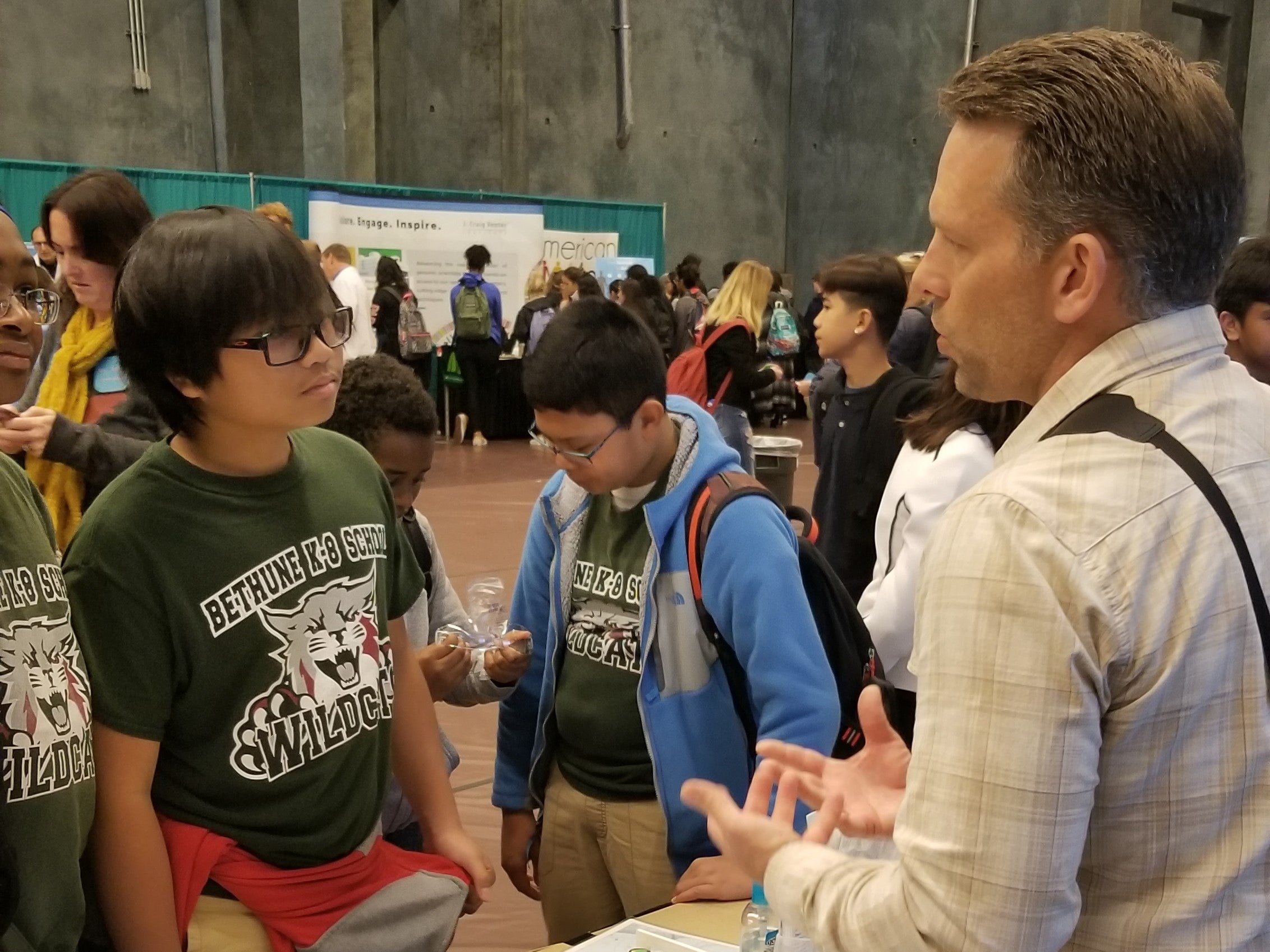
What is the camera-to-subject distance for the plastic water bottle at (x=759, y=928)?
154 cm

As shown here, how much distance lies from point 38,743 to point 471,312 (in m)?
9.71

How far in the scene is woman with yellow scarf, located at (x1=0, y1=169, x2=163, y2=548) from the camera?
2.37m

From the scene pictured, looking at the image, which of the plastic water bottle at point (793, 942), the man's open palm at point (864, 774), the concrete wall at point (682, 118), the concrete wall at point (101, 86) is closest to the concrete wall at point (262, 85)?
the concrete wall at point (101, 86)

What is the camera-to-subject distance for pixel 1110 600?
2.80ft

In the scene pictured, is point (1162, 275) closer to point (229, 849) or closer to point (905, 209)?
point (229, 849)

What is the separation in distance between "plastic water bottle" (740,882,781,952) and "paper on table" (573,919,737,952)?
34 millimetres

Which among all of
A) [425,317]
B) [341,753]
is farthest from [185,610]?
[425,317]

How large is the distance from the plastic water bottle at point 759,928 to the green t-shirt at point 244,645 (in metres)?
0.55

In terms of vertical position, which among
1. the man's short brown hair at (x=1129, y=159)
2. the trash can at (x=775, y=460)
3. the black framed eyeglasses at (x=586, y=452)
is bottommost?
the trash can at (x=775, y=460)

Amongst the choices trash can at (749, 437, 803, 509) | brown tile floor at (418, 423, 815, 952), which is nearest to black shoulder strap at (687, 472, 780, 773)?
brown tile floor at (418, 423, 815, 952)

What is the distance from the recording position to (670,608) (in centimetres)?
199

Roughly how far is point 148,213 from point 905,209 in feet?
53.2

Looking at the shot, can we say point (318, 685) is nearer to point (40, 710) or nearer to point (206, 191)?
point (40, 710)

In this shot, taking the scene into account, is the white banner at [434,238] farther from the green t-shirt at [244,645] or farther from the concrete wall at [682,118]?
the green t-shirt at [244,645]
